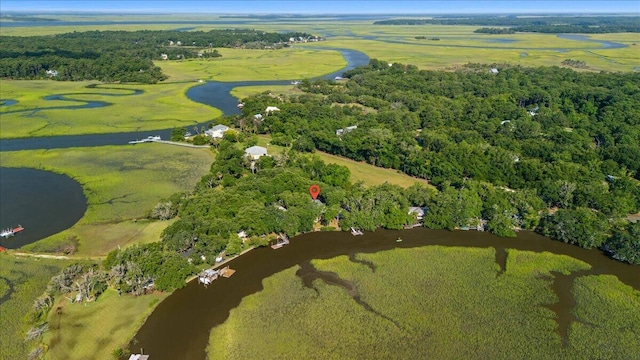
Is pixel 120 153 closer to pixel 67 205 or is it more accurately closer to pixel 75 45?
pixel 67 205

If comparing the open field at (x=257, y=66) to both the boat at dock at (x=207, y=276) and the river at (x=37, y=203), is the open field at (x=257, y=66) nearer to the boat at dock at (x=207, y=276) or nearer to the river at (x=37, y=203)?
the river at (x=37, y=203)

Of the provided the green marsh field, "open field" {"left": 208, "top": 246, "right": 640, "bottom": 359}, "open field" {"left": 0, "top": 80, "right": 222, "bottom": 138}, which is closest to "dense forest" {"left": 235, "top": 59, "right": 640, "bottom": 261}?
the green marsh field

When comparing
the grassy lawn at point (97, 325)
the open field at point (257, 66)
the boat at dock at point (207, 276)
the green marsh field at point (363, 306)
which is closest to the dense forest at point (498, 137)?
the green marsh field at point (363, 306)

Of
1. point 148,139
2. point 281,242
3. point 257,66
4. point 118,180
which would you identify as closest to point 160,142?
point 148,139

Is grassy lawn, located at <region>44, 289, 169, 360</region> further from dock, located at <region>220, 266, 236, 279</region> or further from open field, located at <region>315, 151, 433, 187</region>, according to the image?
open field, located at <region>315, 151, 433, 187</region>

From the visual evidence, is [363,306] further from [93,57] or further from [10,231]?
[93,57]

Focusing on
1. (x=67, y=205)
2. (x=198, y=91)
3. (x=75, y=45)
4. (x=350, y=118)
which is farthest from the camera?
(x=75, y=45)

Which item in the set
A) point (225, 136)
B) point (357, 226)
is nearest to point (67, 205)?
point (225, 136)
